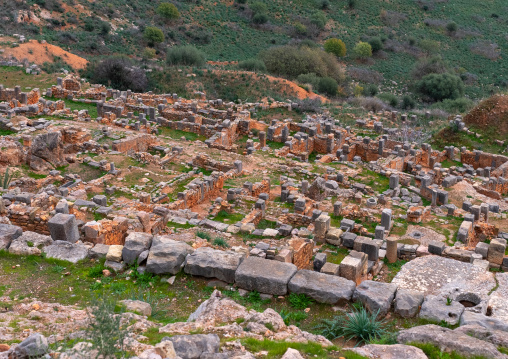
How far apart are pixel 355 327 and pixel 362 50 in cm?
5682

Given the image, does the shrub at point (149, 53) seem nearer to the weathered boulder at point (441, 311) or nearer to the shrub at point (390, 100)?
the shrub at point (390, 100)

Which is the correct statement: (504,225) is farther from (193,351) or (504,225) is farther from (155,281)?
(193,351)

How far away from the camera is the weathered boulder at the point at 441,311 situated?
31.6 ft

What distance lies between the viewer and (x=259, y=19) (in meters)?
65.5

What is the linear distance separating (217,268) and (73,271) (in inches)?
117

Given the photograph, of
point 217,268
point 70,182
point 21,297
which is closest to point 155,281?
point 217,268

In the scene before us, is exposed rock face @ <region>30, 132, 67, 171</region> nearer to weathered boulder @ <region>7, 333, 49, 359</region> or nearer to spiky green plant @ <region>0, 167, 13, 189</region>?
spiky green plant @ <region>0, 167, 13, 189</region>

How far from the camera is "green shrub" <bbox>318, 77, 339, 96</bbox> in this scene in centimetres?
4712

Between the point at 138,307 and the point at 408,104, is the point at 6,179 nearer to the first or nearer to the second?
the point at 138,307

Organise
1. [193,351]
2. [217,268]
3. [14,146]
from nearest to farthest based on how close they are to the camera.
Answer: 1. [193,351]
2. [217,268]
3. [14,146]

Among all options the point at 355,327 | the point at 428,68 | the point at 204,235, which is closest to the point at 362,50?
the point at 428,68

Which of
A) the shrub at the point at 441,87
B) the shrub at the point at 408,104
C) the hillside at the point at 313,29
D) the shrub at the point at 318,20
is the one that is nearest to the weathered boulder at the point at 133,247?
the shrub at the point at 408,104

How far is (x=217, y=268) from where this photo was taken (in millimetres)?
10883

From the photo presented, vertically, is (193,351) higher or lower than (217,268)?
higher
